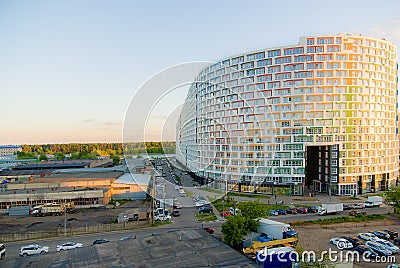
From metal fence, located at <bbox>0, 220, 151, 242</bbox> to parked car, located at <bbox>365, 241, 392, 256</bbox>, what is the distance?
13.6 metres

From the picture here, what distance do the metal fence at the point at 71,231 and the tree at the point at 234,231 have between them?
7443mm

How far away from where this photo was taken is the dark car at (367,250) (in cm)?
1506

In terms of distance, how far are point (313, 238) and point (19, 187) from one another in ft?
97.4

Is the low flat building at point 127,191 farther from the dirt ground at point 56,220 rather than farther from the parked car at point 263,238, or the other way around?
the parked car at point 263,238

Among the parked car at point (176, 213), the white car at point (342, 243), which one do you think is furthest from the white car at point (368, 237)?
the parked car at point (176, 213)

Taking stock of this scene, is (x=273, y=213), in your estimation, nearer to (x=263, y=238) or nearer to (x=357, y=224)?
(x=357, y=224)

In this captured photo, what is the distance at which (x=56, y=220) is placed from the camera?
23.6 m

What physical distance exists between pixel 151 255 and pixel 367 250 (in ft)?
36.0

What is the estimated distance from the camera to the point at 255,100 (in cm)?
3631

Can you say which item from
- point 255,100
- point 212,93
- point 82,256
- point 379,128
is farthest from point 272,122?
point 82,256

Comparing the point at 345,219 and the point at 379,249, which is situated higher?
the point at 379,249

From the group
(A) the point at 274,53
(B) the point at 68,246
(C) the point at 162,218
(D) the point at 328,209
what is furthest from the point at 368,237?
(A) the point at 274,53

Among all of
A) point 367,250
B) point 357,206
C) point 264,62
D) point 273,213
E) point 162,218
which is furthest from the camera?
point 264,62

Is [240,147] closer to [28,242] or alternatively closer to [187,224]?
[187,224]
